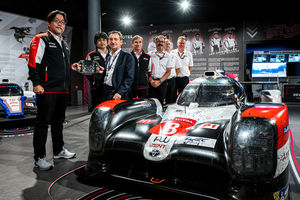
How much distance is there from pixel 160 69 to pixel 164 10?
14.5 feet

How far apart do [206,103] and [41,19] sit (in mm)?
7722

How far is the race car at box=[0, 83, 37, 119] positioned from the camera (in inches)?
196

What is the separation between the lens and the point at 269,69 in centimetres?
913

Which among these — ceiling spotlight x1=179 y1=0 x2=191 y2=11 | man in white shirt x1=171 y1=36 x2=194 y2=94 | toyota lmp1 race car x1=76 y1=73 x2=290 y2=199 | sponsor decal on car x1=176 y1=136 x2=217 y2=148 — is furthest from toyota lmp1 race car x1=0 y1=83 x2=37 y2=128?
ceiling spotlight x1=179 y1=0 x2=191 y2=11

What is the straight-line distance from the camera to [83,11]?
7.99m

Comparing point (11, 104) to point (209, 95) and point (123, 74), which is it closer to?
point (123, 74)

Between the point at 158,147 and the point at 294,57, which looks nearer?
the point at 158,147

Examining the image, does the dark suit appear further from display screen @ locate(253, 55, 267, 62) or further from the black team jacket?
display screen @ locate(253, 55, 267, 62)

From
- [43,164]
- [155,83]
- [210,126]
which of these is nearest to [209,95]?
[210,126]

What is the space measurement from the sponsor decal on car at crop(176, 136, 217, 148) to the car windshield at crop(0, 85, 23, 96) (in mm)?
→ 4914

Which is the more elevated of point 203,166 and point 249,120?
point 249,120

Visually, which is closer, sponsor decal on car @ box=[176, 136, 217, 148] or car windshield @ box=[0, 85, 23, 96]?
sponsor decal on car @ box=[176, 136, 217, 148]

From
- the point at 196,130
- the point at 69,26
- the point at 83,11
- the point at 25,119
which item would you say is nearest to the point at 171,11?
the point at 83,11

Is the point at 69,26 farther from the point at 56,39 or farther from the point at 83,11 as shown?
the point at 56,39
